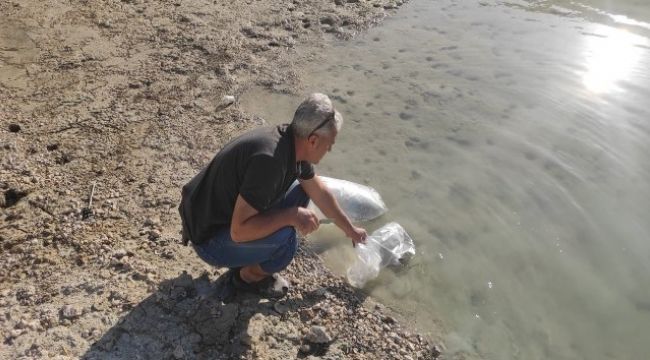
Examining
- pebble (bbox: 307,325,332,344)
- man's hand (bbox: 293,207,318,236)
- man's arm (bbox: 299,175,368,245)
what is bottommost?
pebble (bbox: 307,325,332,344)

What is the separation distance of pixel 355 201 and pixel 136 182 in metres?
1.58

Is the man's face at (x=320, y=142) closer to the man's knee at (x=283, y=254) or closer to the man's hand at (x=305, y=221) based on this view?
the man's hand at (x=305, y=221)

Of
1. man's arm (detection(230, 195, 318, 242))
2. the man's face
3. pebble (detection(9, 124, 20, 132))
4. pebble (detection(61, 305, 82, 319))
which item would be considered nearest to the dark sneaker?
man's arm (detection(230, 195, 318, 242))

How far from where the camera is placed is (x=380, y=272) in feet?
11.6

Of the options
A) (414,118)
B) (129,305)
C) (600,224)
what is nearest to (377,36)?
(414,118)

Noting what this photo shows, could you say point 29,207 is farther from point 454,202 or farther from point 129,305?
point 454,202

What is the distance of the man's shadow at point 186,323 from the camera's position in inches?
106

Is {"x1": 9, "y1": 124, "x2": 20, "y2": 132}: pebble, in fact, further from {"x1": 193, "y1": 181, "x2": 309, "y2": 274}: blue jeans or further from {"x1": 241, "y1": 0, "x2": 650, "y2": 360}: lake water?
{"x1": 193, "y1": 181, "x2": 309, "y2": 274}: blue jeans

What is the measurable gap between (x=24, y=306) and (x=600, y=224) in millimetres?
3838

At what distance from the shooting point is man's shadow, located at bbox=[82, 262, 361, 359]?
106 inches

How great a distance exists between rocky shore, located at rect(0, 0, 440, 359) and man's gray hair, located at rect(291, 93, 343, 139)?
119 cm

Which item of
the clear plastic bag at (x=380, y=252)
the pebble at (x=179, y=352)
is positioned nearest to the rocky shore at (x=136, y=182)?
the pebble at (x=179, y=352)

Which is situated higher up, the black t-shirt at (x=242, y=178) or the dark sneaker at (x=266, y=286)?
the black t-shirt at (x=242, y=178)

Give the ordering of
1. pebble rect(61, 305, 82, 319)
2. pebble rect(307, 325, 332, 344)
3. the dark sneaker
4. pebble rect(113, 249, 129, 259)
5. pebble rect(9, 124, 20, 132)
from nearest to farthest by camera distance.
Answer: pebble rect(61, 305, 82, 319) → pebble rect(307, 325, 332, 344) → the dark sneaker → pebble rect(113, 249, 129, 259) → pebble rect(9, 124, 20, 132)
